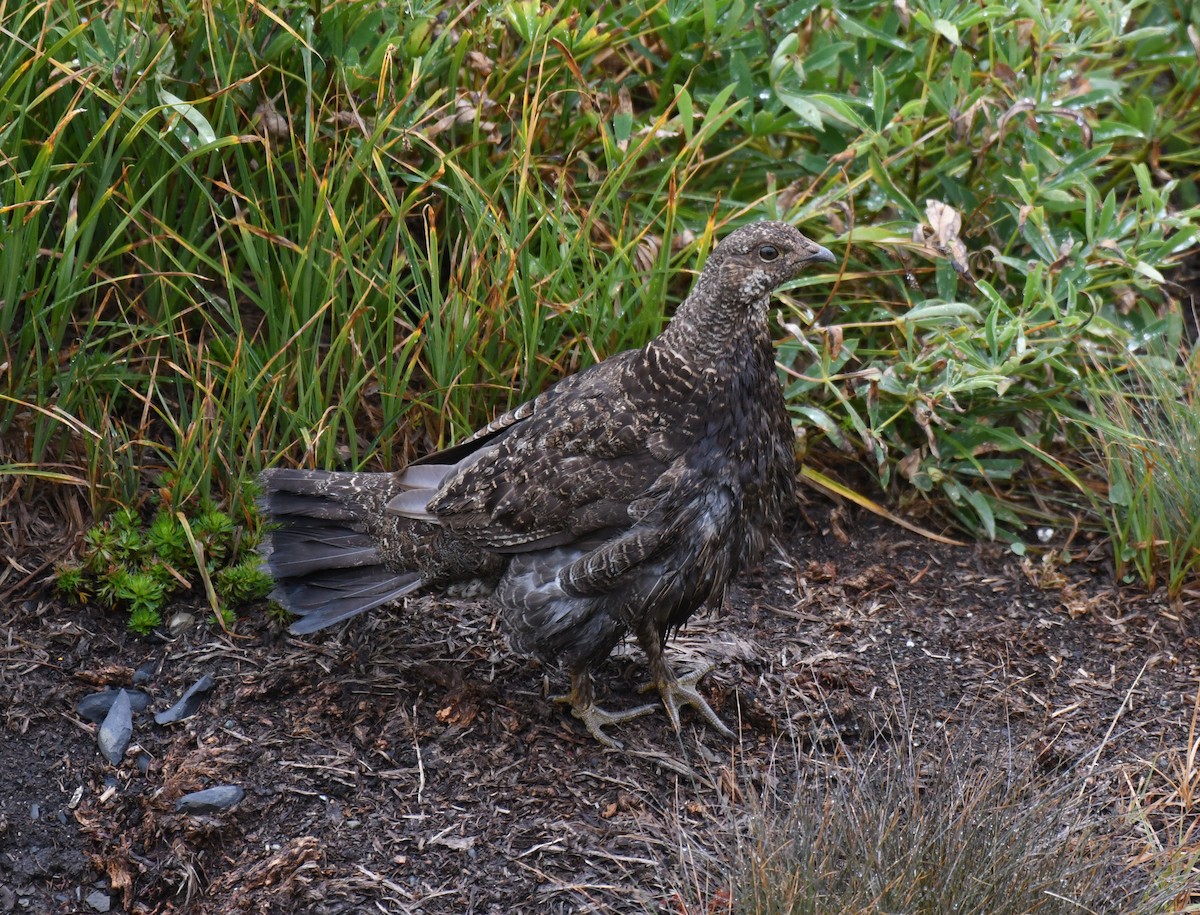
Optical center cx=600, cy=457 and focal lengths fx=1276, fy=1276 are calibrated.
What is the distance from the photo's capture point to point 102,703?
11.6 ft

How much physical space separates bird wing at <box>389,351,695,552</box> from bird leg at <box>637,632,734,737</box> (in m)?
0.45

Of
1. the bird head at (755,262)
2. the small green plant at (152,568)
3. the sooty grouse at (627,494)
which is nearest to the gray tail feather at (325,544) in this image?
the sooty grouse at (627,494)

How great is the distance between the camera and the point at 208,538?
3.81 metres

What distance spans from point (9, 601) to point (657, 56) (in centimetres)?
Result: 291

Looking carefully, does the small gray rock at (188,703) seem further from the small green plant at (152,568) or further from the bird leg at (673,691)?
the bird leg at (673,691)

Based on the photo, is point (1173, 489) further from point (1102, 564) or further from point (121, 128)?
point (121, 128)

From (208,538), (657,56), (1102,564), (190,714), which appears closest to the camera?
(190,714)

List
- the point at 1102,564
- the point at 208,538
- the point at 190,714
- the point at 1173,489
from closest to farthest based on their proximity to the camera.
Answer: the point at 190,714, the point at 208,538, the point at 1173,489, the point at 1102,564

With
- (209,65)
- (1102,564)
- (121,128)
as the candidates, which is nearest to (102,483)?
(121,128)

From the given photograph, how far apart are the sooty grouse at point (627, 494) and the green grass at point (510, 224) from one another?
506 mm

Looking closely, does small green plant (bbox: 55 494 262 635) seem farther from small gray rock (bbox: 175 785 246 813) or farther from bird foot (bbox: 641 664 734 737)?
bird foot (bbox: 641 664 734 737)

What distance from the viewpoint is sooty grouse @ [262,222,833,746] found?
3371 mm

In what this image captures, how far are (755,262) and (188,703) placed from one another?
1.99m

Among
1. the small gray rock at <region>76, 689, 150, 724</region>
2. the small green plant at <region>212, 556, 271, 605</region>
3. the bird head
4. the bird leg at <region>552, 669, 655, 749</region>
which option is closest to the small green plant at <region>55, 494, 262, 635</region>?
the small green plant at <region>212, 556, 271, 605</region>
